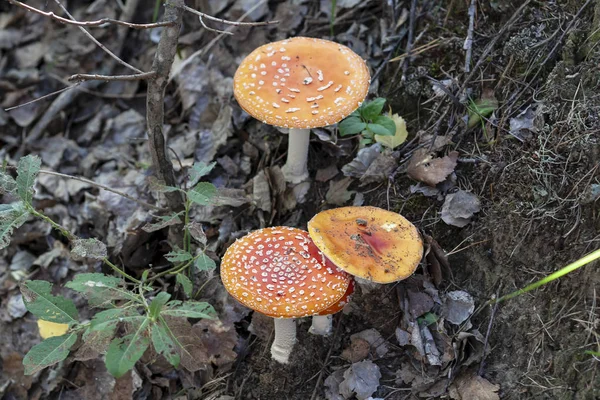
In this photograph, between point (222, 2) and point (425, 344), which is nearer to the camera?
point (425, 344)

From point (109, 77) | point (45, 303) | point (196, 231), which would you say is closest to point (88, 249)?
point (45, 303)

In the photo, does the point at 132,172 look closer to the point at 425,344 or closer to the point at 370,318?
the point at 370,318

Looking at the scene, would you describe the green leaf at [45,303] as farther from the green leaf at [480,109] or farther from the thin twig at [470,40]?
the thin twig at [470,40]

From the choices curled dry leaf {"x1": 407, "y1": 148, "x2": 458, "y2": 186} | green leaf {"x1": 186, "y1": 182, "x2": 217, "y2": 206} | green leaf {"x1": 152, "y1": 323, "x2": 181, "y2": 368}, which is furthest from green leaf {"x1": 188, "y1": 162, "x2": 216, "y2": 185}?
curled dry leaf {"x1": 407, "y1": 148, "x2": 458, "y2": 186}

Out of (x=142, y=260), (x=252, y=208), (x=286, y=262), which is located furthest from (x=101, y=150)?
(x=286, y=262)

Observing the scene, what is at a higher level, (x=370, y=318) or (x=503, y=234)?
(x=503, y=234)

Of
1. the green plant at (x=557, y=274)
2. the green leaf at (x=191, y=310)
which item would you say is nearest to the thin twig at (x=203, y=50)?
the green leaf at (x=191, y=310)

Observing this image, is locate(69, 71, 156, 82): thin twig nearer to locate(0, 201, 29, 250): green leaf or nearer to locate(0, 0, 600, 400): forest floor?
locate(0, 201, 29, 250): green leaf
